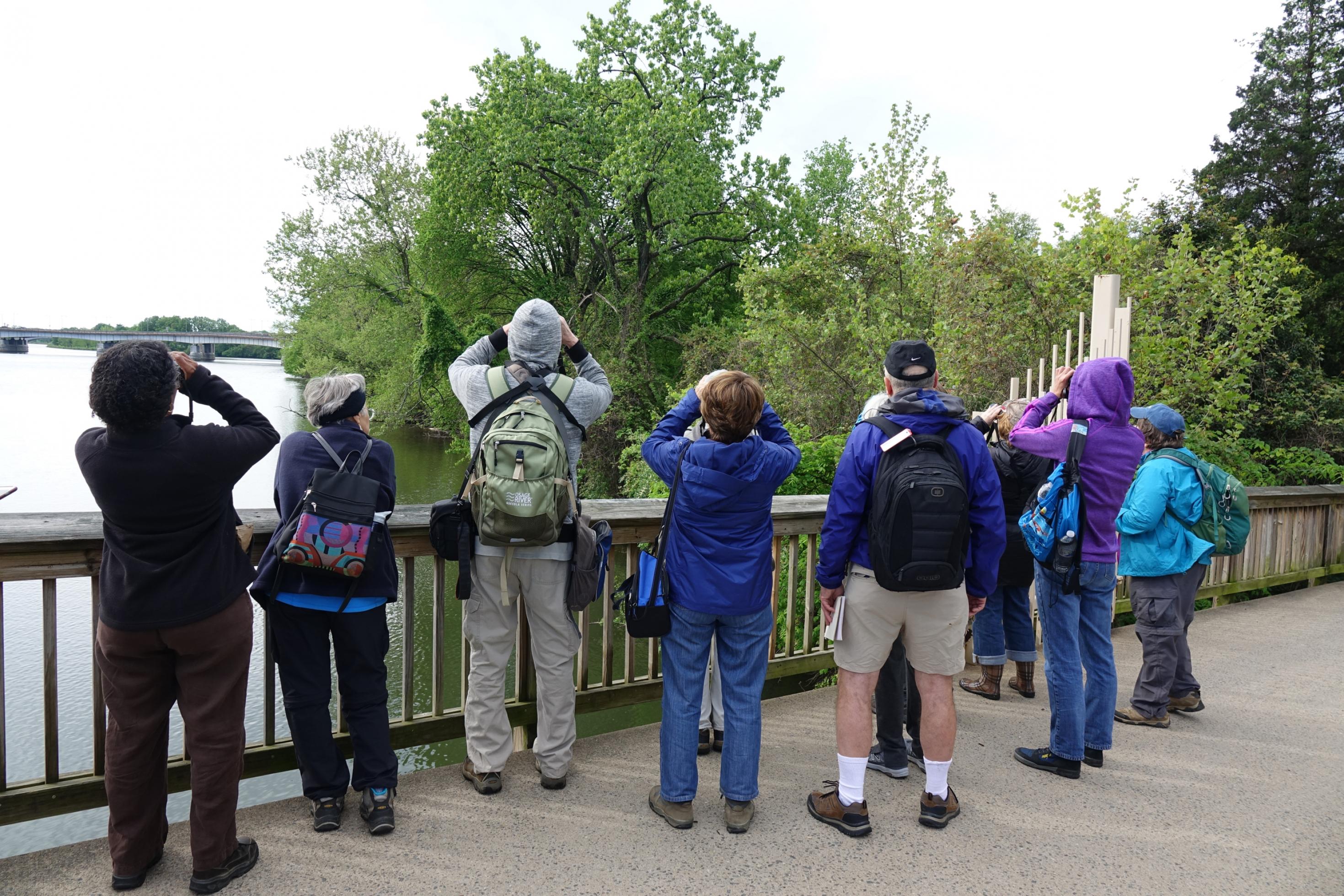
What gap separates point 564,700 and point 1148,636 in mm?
3005

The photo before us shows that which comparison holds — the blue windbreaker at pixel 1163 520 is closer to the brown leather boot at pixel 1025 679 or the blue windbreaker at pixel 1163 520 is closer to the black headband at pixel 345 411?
the brown leather boot at pixel 1025 679

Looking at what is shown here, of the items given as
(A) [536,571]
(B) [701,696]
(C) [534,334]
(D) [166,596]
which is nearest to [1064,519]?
(B) [701,696]

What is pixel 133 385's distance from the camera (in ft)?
7.47

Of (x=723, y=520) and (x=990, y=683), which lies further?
(x=990, y=683)

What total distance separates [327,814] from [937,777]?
218 cm

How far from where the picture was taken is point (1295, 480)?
33.0ft

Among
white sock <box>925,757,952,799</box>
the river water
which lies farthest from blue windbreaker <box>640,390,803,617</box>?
the river water

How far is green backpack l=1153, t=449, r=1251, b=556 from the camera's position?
13.6 ft

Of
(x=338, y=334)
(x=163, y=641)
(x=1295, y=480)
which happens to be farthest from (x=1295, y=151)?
(x=338, y=334)

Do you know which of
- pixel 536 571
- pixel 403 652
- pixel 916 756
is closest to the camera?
pixel 536 571

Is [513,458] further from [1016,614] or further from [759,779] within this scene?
[1016,614]

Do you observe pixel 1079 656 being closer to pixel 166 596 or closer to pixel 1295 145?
pixel 166 596

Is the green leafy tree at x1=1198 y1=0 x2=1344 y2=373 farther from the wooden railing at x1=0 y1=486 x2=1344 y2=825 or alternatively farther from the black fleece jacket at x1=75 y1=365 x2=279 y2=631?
the black fleece jacket at x1=75 y1=365 x2=279 y2=631

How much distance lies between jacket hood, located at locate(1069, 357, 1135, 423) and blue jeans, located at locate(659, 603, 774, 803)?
1681 millimetres
